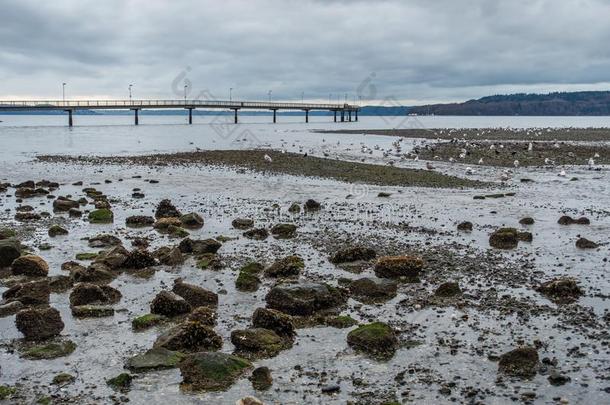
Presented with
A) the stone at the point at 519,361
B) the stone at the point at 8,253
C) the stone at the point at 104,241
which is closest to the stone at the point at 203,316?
the stone at the point at 519,361

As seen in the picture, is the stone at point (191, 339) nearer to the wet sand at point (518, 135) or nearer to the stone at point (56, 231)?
the stone at point (56, 231)

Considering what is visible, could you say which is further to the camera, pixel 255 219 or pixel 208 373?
pixel 255 219

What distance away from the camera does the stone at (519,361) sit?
10.0 metres

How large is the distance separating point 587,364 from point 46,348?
9.44 m

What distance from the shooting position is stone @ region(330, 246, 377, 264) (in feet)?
56.6

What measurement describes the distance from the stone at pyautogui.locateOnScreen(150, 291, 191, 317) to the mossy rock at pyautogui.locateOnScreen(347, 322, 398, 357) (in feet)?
12.5

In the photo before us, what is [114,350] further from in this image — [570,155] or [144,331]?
[570,155]

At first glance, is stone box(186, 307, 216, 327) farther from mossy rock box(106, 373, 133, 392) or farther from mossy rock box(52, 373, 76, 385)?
mossy rock box(52, 373, 76, 385)

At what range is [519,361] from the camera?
10156 millimetres

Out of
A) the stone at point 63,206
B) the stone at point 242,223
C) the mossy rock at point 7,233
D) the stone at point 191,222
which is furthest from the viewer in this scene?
the stone at point 63,206

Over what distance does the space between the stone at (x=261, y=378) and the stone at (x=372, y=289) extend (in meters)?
4.56

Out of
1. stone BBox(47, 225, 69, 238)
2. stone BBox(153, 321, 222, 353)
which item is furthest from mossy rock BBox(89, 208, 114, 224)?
stone BBox(153, 321, 222, 353)

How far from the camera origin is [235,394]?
9.38 metres

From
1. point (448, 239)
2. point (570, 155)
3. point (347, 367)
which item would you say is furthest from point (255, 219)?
point (570, 155)
